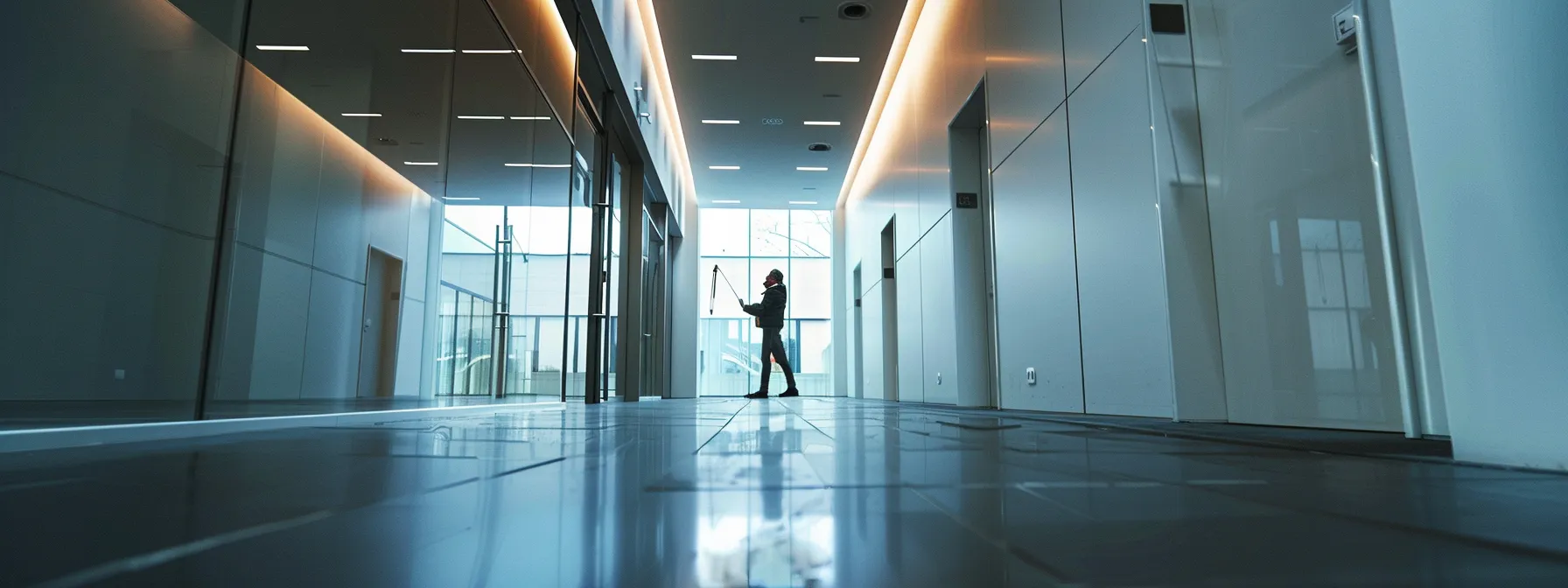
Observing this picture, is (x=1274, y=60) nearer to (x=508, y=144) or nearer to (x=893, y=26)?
(x=508, y=144)

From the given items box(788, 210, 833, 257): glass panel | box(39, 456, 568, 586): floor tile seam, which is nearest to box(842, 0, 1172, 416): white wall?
box(39, 456, 568, 586): floor tile seam

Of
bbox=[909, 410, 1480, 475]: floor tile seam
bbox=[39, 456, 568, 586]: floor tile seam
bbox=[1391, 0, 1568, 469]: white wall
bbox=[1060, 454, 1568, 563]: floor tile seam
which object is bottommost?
bbox=[909, 410, 1480, 475]: floor tile seam

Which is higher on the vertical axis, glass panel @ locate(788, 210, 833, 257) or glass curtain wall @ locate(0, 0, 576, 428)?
glass panel @ locate(788, 210, 833, 257)

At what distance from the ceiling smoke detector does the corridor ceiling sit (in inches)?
1.4

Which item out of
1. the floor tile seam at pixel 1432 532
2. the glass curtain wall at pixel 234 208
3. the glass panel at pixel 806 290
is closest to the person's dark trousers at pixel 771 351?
the glass panel at pixel 806 290

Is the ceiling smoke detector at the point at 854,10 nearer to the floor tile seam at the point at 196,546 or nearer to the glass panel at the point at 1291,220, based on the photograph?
the glass panel at the point at 1291,220

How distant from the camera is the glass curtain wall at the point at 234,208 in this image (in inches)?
85.1

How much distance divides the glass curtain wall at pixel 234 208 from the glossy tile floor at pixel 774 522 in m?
1.36

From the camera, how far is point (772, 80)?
7.57m

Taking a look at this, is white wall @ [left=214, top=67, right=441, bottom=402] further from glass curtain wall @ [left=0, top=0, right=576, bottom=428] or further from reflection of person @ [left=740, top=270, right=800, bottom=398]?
reflection of person @ [left=740, top=270, right=800, bottom=398]

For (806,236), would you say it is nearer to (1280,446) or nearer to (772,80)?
(772,80)

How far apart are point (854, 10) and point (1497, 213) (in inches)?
219

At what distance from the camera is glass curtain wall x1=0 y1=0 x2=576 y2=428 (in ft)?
7.09

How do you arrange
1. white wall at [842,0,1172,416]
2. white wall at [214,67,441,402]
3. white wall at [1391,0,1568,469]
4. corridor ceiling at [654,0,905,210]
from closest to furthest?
white wall at [1391,0,1568,469]
white wall at [214,67,441,402]
white wall at [842,0,1172,416]
corridor ceiling at [654,0,905,210]
